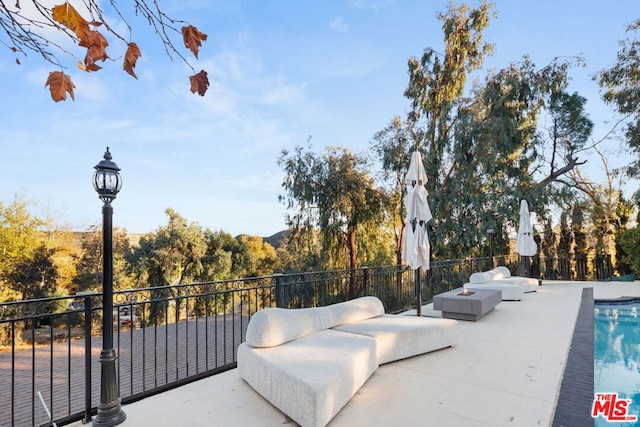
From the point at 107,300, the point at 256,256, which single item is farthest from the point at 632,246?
the point at 256,256

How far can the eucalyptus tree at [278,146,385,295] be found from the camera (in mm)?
Answer: 13047

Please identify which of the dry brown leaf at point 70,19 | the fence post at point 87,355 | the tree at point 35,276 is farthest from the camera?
the tree at point 35,276

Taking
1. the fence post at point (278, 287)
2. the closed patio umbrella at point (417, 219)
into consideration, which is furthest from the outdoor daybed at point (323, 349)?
the closed patio umbrella at point (417, 219)

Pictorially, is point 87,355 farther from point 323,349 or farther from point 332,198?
point 332,198

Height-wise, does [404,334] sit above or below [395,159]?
below

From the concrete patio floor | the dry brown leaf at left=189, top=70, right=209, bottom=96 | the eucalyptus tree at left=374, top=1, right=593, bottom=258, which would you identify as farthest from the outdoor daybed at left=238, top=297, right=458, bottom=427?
the eucalyptus tree at left=374, top=1, right=593, bottom=258

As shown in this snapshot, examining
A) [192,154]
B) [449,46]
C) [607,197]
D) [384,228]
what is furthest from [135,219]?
[607,197]

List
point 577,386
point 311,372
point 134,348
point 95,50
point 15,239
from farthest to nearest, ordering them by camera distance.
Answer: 1. point 15,239
2. point 134,348
3. point 577,386
4. point 311,372
5. point 95,50

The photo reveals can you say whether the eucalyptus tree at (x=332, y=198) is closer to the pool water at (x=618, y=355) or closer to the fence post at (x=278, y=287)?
the pool water at (x=618, y=355)

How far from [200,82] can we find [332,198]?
467 inches

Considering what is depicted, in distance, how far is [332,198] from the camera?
13.1m

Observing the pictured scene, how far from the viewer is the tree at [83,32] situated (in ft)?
3.49

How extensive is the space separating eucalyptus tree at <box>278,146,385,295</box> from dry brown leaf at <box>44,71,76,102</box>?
11.8 meters

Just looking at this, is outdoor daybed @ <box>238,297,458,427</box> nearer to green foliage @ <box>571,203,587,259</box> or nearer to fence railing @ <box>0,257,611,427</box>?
fence railing @ <box>0,257,611,427</box>
